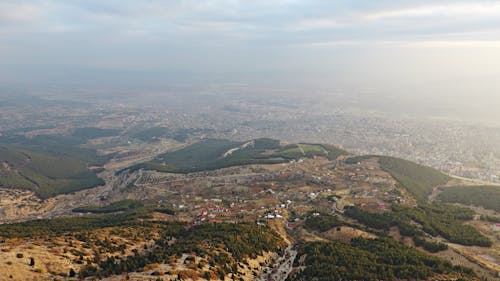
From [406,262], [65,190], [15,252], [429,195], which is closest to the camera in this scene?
[15,252]

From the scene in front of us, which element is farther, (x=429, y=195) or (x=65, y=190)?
(x=65, y=190)

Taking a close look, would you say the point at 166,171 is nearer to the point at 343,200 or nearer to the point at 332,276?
the point at 343,200

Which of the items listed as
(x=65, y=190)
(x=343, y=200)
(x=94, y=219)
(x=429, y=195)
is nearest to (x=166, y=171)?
(x=65, y=190)

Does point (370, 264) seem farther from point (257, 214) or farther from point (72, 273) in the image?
point (72, 273)

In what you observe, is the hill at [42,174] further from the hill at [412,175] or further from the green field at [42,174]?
the hill at [412,175]

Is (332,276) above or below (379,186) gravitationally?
above

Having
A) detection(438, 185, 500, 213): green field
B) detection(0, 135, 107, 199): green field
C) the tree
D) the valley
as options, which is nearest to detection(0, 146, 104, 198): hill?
detection(0, 135, 107, 199): green field

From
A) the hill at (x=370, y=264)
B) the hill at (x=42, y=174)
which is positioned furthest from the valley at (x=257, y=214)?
the hill at (x=42, y=174)

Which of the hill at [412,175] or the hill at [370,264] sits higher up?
the hill at [370,264]
